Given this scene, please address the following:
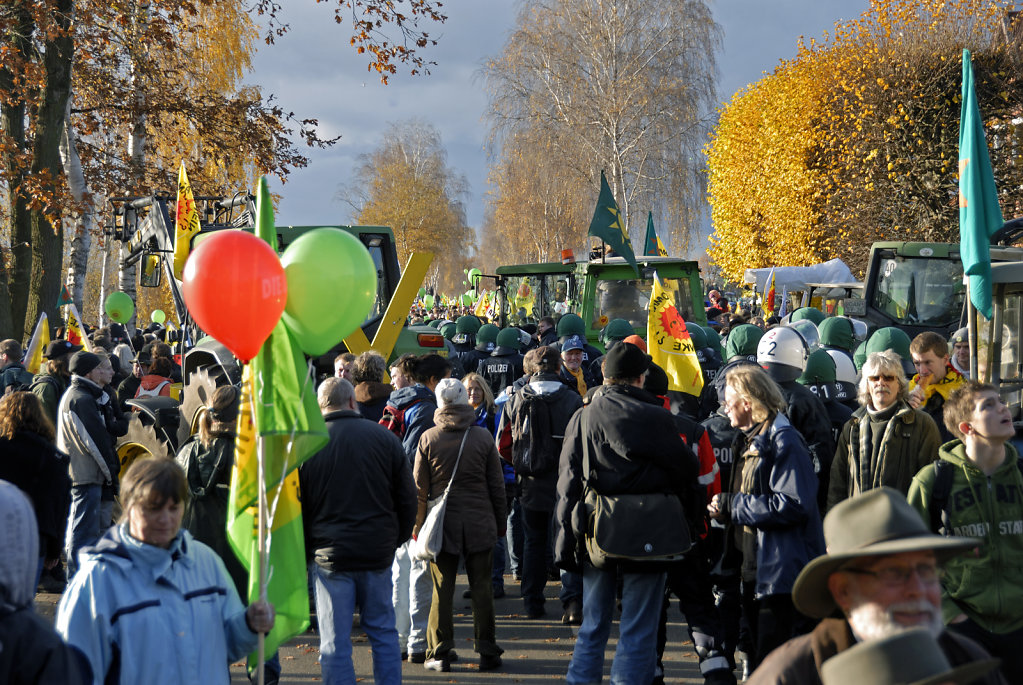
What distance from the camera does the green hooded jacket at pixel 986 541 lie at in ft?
12.8

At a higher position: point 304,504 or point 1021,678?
point 304,504

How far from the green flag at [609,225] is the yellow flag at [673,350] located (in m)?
6.26

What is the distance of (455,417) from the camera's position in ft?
20.4

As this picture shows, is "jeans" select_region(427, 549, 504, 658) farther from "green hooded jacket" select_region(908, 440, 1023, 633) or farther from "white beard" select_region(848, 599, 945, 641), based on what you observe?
"white beard" select_region(848, 599, 945, 641)

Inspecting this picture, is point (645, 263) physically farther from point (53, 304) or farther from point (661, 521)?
point (661, 521)

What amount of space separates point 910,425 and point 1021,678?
1.24m

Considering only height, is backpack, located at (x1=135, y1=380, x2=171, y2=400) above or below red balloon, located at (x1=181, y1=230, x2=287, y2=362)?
below

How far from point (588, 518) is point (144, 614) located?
2.40 m

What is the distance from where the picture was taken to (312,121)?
18.8m

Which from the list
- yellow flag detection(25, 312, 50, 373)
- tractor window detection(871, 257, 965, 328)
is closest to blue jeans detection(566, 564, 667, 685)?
yellow flag detection(25, 312, 50, 373)

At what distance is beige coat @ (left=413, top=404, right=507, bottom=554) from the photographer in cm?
621

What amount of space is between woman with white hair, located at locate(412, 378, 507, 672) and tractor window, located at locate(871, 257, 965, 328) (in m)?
13.1

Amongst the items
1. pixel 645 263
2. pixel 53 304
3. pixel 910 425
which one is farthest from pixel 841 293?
pixel 910 425

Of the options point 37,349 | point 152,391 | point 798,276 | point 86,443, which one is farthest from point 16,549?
point 798,276
